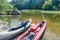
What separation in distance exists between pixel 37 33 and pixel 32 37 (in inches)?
38.5

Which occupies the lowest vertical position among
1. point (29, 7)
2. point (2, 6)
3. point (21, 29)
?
point (29, 7)

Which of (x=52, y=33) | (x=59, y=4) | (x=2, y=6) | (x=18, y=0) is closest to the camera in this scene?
(x=52, y=33)

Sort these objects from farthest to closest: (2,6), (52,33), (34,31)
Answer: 1. (2,6)
2. (52,33)
3. (34,31)

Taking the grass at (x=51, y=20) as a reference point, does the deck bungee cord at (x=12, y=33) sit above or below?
above

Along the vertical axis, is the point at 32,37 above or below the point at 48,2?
above

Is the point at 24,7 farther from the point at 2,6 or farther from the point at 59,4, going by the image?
the point at 2,6

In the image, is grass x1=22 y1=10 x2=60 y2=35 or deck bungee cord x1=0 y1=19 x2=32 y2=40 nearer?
deck bungee cord x1=0 y1=19 x2=32 y2=40

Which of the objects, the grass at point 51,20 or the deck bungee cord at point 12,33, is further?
the grass at point 51,20

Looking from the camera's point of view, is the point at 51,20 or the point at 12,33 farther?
the point at 51,20

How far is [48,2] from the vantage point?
177ft

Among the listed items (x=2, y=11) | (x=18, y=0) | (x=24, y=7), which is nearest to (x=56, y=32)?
(x=2, y=11)

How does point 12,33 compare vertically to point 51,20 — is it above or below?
above

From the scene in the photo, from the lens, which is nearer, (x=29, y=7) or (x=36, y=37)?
(x=36, y=37)

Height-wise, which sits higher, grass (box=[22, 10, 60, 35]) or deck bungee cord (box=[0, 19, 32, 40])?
deck bungee cord (box=[0, 19, 32, 40])
